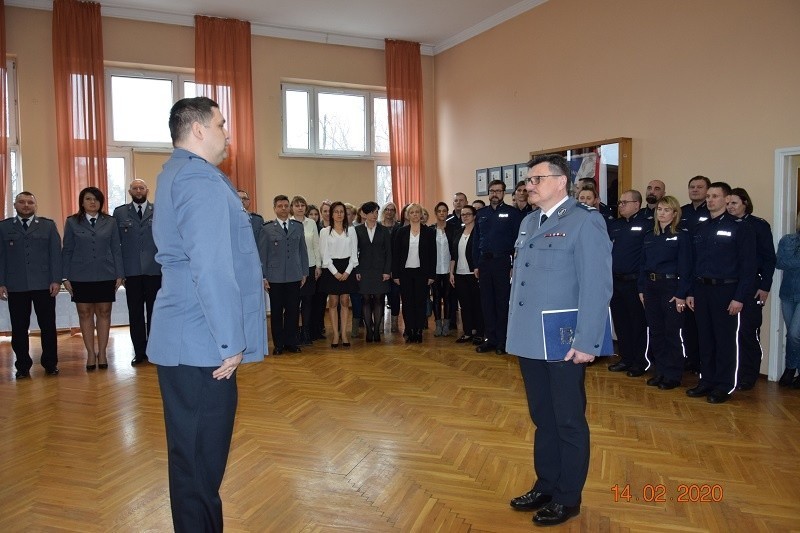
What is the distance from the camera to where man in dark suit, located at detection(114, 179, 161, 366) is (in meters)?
6.20

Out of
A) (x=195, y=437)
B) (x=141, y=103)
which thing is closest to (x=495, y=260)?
(x=195, y=437)

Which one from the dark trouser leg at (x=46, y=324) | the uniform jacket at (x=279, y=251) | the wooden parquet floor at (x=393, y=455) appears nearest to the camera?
the wooden parquet floor at (x=393, y=455)

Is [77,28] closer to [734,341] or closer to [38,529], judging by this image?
[38,529]

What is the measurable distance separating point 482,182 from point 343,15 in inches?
130

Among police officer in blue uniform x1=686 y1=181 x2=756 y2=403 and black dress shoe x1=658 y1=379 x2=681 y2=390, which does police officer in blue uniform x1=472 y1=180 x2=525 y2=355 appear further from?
police officer in blue uniform x1=686 y1=181 x2=756 y2=403

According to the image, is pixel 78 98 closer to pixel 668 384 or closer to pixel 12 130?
pixel 12 130

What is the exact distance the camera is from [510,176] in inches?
349

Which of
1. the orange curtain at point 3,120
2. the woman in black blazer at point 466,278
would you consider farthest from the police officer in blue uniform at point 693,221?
the orange curtain at point 3,120

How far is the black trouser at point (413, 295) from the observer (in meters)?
7.12

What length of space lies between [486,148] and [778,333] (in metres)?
5.22

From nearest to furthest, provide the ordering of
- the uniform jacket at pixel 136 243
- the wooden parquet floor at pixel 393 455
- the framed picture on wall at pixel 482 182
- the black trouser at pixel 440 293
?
the wooden parquet floor at pixel 393 455 < the uniform jacket at pixel 136 243 < the black trouser at pixel 440 293 < the framed picture on wall at pixel 482 182

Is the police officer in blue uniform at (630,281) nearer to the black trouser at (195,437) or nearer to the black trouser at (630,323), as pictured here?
the black trouser at (630,323)

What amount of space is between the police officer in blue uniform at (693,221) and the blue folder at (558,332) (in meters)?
3.29

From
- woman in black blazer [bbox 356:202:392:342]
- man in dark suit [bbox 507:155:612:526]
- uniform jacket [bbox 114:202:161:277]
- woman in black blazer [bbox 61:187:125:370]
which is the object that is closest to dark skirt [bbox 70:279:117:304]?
woman in black blazer [bbox 61:187:125:370]
